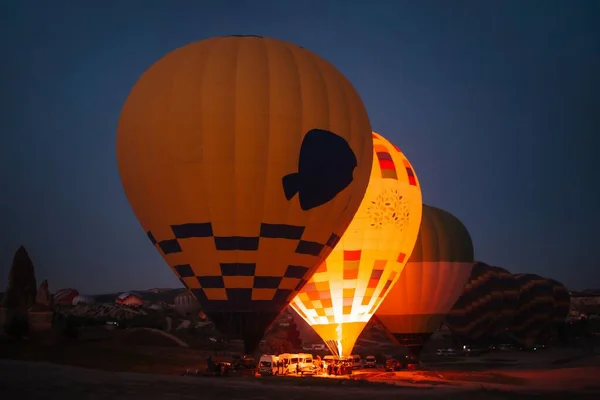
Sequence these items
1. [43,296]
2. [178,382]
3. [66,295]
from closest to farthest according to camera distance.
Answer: [178,382], [43,296], [66,295]

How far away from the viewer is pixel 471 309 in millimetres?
44812

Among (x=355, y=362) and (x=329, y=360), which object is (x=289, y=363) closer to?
(x=329, y=360)

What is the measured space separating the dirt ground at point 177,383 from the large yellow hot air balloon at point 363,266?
2.42 metres

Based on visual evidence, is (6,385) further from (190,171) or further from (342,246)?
(342,246)

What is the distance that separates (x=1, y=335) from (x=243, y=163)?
50.0 ft

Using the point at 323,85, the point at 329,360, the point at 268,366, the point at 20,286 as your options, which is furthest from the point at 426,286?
the point at 20,286

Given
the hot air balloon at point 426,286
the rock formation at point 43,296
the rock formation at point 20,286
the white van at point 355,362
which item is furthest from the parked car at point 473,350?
the rock formation at point 20,286

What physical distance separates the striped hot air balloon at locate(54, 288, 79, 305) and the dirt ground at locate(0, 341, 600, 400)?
69.2 m

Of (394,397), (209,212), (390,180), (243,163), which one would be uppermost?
(390,180)

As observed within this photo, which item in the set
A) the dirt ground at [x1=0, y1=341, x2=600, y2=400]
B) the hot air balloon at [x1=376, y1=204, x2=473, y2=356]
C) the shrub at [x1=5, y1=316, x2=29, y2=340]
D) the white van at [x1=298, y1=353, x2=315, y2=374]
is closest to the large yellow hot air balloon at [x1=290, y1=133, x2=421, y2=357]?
the white van at [x1=298, y1=353, x2=315, y2=374]

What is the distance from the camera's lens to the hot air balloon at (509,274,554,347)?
54.4 m

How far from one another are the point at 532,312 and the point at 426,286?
27740 millimetres

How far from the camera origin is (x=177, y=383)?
17.2 m

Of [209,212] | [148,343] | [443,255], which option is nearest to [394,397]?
[209,212]
